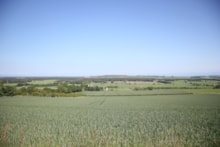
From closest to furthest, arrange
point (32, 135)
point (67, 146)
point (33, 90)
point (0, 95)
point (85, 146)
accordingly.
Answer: point (85, 146) < point (67, 146) < point (32, 135) < point (0, 95) < point (33, 90)

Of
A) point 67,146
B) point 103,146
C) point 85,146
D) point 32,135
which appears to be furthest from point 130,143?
point 32,135

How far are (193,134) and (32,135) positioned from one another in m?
10.8

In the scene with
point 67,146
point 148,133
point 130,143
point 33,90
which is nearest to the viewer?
point 67,146

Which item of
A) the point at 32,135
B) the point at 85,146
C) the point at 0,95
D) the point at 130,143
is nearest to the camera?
the point at 85,146

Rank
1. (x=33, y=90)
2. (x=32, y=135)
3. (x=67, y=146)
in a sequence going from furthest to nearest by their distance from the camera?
(x=33, y=90)
(x=32, y=135)
(x=67, y=146)

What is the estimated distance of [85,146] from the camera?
8.51 meters

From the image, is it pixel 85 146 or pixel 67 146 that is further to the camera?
pixel 67 146

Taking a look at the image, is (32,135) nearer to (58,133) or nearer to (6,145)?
(58,133)

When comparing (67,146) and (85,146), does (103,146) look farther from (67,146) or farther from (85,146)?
(67,146)

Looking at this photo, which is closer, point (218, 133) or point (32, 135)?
point (32, 135)

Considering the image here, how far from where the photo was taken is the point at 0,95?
51312 millimetres

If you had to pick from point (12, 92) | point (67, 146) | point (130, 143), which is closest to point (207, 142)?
point (130, 143)

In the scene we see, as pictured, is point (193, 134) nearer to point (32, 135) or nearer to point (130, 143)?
point (130, 143)

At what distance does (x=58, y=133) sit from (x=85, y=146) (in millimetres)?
4141
